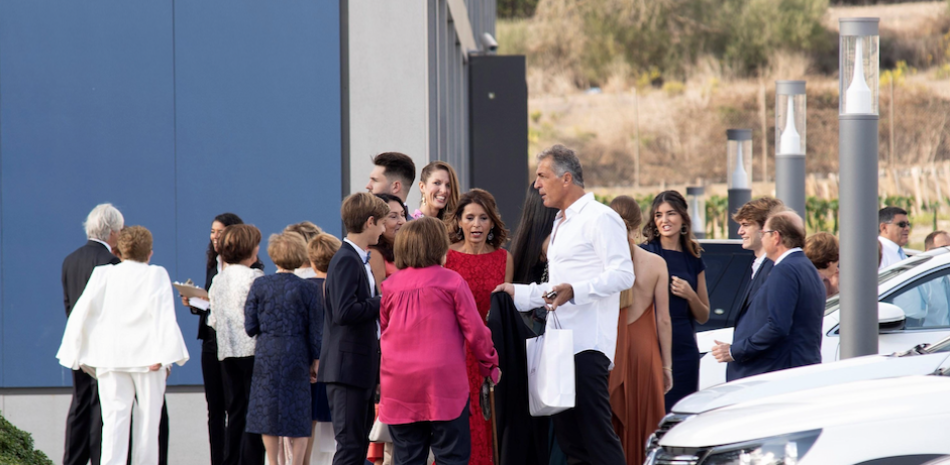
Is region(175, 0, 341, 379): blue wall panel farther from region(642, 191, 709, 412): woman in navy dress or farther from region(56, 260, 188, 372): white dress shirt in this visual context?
region(642, 191, 709, 412): woman in navy dress

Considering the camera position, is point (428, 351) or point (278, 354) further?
point (278, 354)

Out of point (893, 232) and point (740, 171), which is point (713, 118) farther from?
point (893, 232)

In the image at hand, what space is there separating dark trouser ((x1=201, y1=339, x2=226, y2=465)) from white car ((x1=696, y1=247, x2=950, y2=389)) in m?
3.57

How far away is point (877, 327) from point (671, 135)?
129 feet

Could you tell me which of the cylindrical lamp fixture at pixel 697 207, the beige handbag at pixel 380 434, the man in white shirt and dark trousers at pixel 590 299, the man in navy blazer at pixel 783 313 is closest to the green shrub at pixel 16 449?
the beige handbag at pixel 380 434

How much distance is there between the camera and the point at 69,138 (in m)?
9.26

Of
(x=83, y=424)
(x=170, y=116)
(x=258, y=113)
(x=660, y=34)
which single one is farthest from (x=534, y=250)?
(x=660, y=34)

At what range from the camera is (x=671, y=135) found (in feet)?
149

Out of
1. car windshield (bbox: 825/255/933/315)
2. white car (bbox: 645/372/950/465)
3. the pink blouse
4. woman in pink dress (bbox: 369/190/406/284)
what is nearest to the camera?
white car (bbox: 645/372/950/465)

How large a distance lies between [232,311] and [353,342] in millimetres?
1861

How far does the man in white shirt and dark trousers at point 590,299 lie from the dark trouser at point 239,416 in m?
2.73

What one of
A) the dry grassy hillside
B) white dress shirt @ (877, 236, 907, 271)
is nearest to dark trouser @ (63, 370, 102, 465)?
white dress shirt @ (877, 236, 907, 271)

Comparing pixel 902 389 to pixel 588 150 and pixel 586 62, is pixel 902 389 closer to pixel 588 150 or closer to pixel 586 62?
pixel 588 150

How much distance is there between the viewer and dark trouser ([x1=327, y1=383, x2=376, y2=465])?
223 inches
